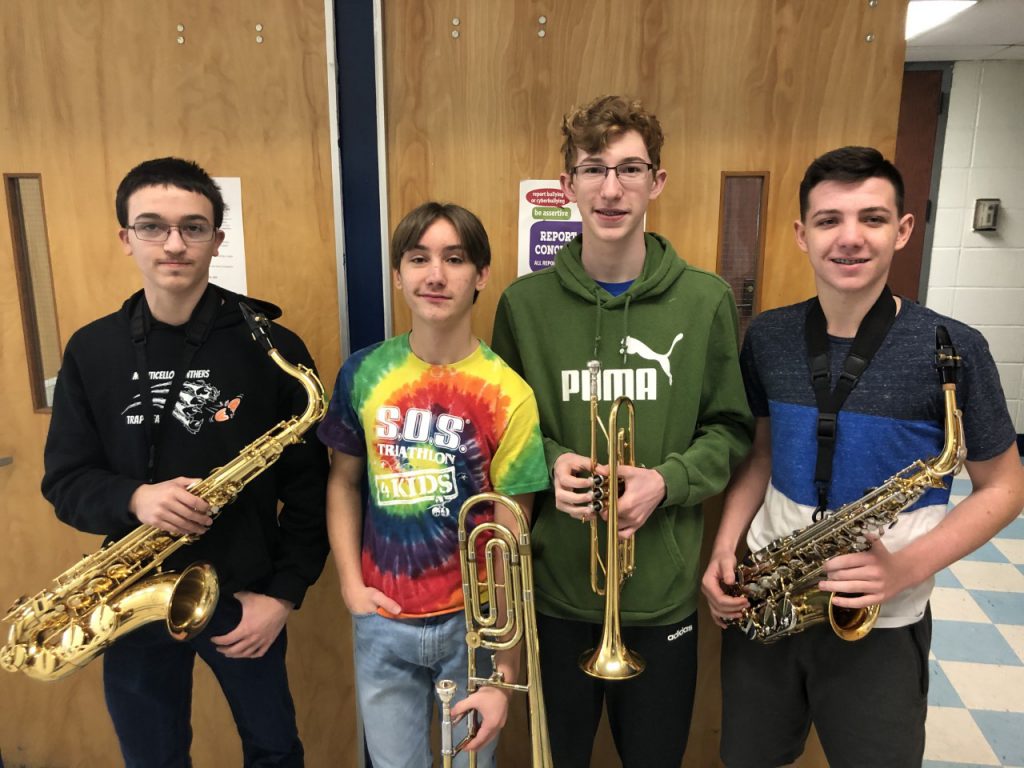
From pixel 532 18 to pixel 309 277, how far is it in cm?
121

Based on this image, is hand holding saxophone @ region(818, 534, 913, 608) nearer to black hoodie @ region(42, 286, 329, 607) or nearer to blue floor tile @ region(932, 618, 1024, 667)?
black hoodie @ region(42, 286, 329, 607)

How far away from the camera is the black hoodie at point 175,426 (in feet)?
6.27

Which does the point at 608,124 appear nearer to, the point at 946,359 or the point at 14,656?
the point at 946,359

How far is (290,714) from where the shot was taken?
2189 millimetres

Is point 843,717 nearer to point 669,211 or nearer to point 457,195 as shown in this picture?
point 669,211

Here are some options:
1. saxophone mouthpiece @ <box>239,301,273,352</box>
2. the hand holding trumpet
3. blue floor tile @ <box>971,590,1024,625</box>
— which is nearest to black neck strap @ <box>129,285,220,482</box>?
saxophone mouthpiece @ <box>239,301,273,352</box>

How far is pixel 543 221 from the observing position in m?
2.47

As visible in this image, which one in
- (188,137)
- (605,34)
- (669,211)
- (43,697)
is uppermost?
(605,34)

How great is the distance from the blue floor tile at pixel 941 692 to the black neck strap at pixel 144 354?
3.52m

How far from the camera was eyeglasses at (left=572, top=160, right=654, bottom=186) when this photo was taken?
1.83m

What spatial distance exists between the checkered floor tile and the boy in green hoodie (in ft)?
5.97

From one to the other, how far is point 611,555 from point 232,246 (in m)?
1.78

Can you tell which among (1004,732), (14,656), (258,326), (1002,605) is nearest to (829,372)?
(258,326)

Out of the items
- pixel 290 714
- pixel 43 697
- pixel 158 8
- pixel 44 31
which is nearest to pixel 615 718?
pixel 290 714
